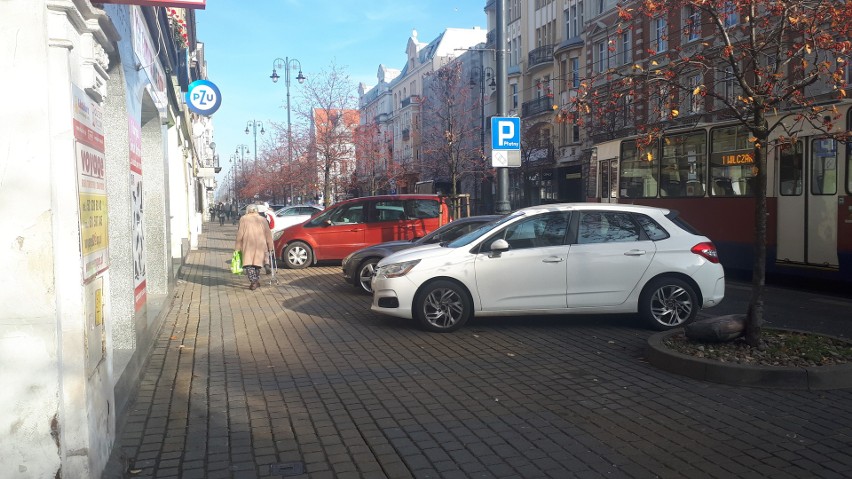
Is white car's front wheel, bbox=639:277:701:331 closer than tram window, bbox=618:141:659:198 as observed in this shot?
Yes

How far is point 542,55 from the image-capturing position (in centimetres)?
4825

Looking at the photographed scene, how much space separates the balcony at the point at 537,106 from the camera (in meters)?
46.8

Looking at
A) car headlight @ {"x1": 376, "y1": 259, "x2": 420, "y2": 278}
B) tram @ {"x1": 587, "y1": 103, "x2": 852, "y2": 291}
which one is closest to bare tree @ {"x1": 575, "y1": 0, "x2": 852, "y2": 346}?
car headlight @ {"x1": 376, "y1": 259, "x2": 420, "y2": 278}

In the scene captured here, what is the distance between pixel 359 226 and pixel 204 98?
4.83 meters

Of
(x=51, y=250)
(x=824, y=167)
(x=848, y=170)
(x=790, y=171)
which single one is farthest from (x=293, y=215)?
(x=51, y=250)

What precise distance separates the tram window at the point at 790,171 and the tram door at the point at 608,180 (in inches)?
185

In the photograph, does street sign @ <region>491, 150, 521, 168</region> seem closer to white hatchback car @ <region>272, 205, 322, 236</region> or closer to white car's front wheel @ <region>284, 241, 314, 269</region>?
white car's front wheel @ <region>284, 241, 314, 269</region>

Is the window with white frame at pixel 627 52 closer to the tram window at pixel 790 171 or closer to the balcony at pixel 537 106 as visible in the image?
the balcony at pixel 537 106

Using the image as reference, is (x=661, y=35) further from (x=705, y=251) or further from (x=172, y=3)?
(x=172, y=3)

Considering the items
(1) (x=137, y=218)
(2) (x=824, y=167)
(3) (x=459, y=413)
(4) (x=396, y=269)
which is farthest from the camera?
(2) (x=824, y=167)

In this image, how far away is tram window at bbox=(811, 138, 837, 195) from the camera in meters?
12.7

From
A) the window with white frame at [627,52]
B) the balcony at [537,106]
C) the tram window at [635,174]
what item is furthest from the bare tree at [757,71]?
the balcony at [537,106]

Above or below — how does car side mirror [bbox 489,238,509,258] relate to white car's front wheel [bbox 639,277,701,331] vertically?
above

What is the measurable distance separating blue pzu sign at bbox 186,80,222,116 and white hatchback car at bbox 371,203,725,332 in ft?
29.8
